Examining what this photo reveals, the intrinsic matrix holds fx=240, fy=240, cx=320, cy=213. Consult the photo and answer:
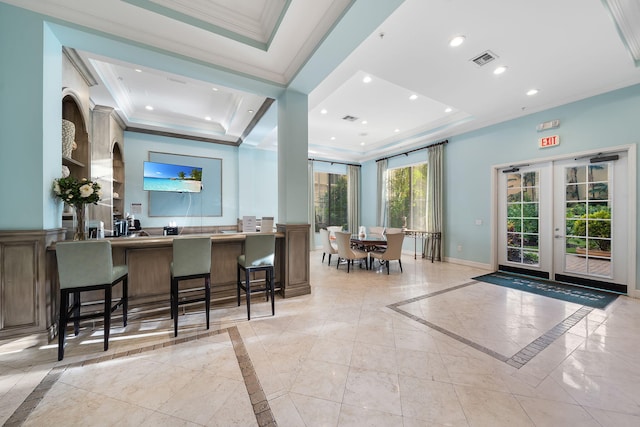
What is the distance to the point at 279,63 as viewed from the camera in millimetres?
3277

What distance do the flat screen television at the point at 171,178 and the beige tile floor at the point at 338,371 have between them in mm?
3564

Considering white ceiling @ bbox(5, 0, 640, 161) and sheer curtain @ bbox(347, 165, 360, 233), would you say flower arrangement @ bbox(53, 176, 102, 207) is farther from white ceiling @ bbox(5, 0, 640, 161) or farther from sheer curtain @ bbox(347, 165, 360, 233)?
sheer curtain @ bbox(347, 165, 360, 233)

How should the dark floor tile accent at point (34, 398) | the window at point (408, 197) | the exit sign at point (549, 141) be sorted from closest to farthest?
the dark floor tile accent at point (34, 398) < the exit sign at point (549, 141) < the window at point (408, 197)

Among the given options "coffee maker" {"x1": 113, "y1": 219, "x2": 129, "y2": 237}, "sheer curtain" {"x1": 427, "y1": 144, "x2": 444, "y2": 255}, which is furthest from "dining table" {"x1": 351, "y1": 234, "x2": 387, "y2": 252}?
"coffee maker" {"x1": 113, "y1": 219, "x2": 129, "y2": 237}

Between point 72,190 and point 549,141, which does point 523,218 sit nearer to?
point 549,141

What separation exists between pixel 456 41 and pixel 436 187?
3.97 metres

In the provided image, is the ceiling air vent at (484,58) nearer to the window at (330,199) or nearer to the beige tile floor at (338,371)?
the beige tile floor at (338,371)

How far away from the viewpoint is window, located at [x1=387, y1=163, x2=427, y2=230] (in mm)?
7082

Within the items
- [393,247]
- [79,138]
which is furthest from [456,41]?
[79,138]

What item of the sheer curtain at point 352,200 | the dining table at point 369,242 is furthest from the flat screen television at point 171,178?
the sheer curtain at point 352,200

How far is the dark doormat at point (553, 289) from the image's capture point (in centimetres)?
352

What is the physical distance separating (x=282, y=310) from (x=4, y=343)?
2.60 metres

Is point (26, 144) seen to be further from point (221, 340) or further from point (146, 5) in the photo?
point (221, 340)

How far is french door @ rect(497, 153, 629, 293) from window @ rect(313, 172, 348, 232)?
475 centimetres
